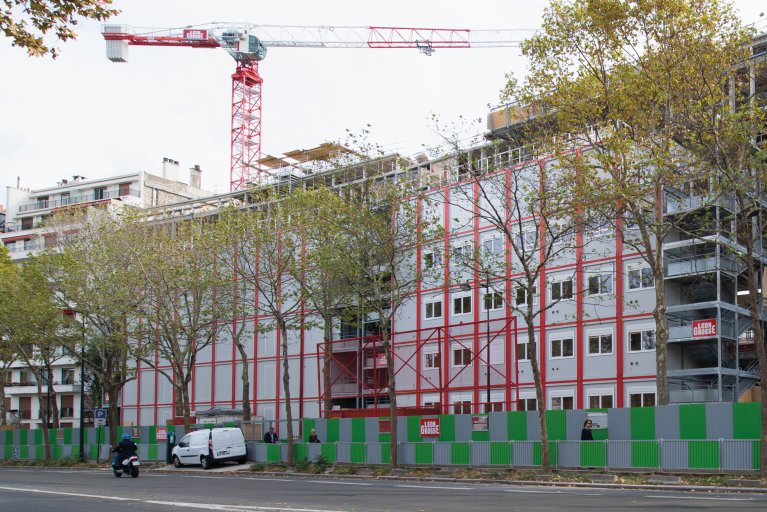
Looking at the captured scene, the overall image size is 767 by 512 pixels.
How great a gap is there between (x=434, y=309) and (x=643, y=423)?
26.5m

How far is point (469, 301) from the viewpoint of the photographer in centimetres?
5731

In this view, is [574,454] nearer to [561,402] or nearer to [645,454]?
[645,454]

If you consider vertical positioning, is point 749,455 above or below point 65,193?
below

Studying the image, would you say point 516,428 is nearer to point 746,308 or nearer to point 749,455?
point 749,455

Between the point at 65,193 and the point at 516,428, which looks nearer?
the point at 516,428

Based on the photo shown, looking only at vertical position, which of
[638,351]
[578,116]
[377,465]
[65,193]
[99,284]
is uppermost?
[65,193]

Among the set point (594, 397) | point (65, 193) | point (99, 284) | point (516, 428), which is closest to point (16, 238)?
point (65, 193)

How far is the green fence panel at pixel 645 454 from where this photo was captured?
2978 cm

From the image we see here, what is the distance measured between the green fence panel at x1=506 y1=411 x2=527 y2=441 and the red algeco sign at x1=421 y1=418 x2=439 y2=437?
316cm

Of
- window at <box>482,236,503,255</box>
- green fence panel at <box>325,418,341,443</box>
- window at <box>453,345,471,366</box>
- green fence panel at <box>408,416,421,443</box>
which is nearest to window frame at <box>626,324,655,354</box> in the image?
window at <box>482,236,503,255</box>

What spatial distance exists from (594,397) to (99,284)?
25.3 metres

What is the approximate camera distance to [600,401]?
5056 centimetres

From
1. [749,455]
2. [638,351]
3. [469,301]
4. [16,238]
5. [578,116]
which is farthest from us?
[16,238]

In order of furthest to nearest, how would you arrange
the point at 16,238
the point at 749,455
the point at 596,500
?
the point at 16,238 → the point at 749,455 → the point at 596,500
